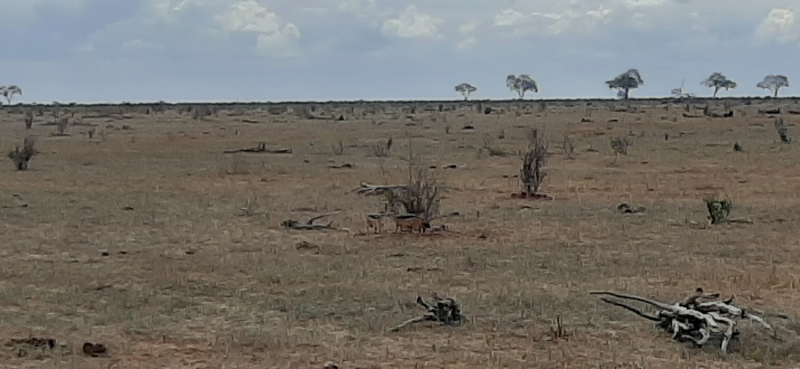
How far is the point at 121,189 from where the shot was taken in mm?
18922

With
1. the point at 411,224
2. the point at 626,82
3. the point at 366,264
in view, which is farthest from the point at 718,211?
the point at 626,82

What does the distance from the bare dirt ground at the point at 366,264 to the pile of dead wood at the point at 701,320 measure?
10cm

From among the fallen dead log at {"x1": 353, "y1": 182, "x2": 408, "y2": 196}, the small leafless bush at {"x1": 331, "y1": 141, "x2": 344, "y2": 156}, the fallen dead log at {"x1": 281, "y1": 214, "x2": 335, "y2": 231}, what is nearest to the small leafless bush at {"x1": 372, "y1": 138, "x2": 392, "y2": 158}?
the small leafless bush at {"x1": 331, "y1": 141, "x2": 344, "y2": 156}

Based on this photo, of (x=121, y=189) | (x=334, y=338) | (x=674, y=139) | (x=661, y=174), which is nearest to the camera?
(x=334, y=338)

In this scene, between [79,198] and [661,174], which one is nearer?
[79,198]

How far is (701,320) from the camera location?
315 inches

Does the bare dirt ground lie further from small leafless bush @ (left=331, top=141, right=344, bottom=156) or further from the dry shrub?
small leafless bush @ (left=331, top=141, right=344, bottom=156)

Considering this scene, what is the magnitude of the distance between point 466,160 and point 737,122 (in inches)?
748

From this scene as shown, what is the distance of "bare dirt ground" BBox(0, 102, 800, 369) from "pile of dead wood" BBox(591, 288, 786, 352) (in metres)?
0.10

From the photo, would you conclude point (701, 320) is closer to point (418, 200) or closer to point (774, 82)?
point (418, 200)

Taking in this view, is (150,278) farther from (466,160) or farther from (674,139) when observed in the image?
(674,139)

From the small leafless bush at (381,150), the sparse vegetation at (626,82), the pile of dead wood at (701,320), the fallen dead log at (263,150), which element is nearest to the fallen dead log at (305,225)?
the pile of dead wood at (701,320)

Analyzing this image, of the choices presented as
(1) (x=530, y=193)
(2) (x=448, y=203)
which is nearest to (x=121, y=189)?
(2) (x=448, y=203)

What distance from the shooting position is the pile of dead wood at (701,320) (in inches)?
307
